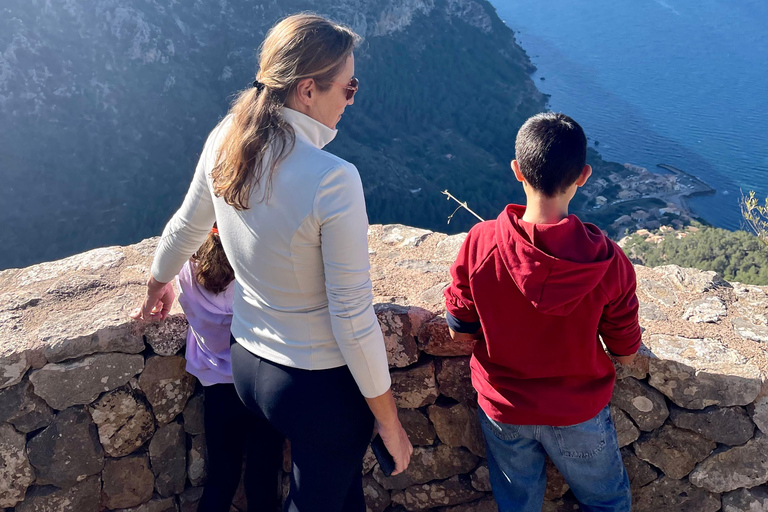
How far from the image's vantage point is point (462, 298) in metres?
1.13

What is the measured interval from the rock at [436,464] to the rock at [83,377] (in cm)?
74

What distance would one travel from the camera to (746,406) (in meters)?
1.35

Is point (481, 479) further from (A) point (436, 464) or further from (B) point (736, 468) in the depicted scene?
(B) point (736, 468)

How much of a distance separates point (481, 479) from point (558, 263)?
84 centimetres

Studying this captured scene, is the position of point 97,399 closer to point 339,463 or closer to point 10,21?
point 339,463

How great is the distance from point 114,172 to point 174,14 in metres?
7.67

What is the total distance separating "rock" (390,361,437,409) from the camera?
58.9 inches

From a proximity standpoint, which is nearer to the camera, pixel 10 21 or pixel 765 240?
pixel 765 240

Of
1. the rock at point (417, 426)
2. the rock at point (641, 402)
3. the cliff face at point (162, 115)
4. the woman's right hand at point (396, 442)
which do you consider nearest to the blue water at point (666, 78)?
the cliff face at point (162, 115)

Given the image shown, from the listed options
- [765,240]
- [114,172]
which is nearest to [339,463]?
[765,240]

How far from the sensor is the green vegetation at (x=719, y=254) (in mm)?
9815

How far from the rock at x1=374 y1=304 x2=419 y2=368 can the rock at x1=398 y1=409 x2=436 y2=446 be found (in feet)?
0.52

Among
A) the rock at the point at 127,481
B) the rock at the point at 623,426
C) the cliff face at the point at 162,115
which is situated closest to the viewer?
the rock at the point at 623,426

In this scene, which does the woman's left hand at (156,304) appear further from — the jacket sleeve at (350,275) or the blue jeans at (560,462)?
the blue jeans at (560,462)
